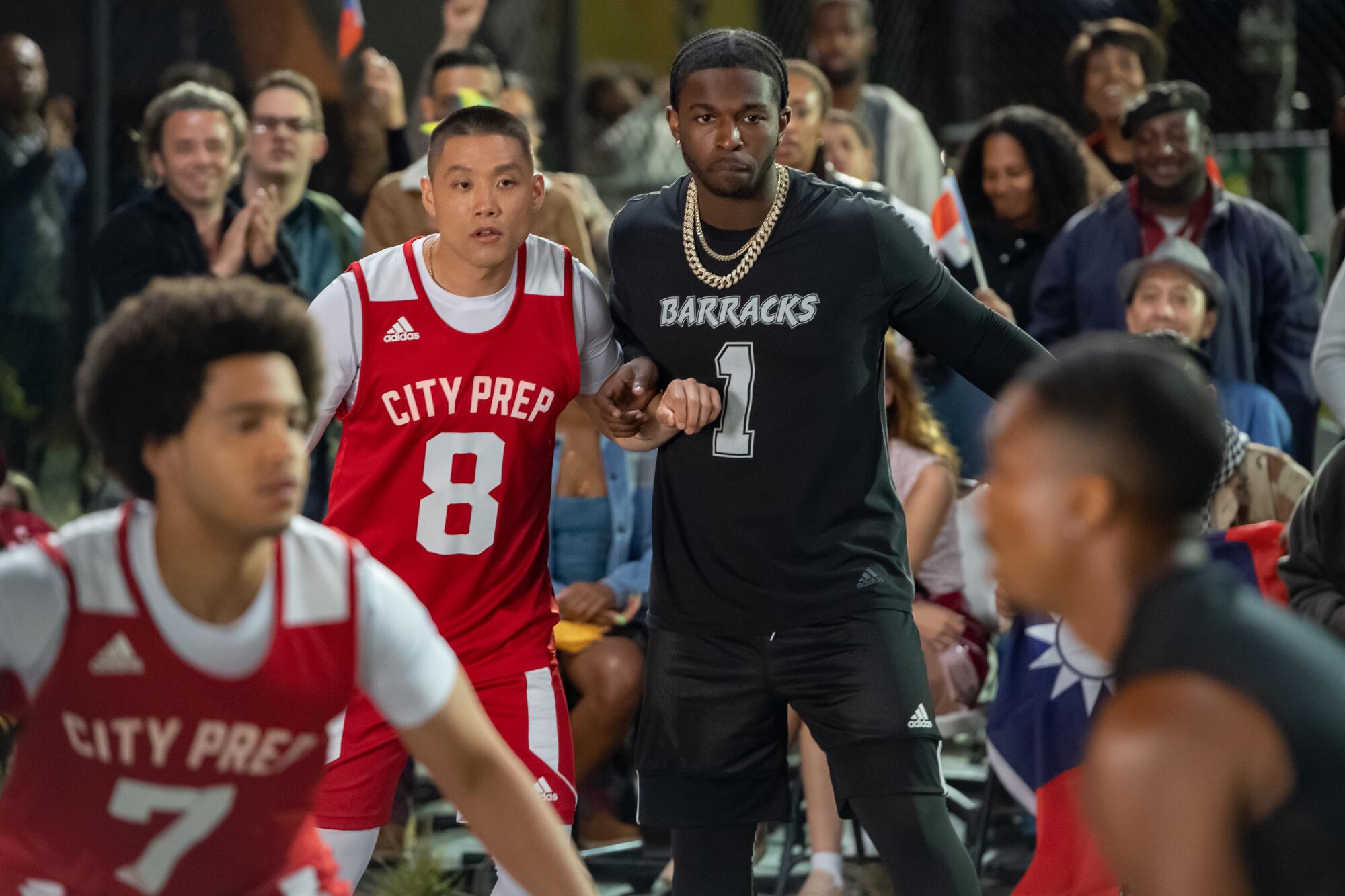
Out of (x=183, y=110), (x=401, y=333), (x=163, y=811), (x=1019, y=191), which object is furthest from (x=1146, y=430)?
(x=183, y=110)

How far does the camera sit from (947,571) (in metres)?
5.61

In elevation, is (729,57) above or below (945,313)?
above

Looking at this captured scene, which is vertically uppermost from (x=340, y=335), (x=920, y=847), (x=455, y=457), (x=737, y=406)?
(x=340, y=335)

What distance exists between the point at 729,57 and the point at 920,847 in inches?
61.5

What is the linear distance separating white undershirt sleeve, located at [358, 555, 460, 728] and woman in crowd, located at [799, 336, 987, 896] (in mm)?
2842

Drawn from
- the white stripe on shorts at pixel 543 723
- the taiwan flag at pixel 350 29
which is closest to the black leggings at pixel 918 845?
the white stripe on shorts at pixel 543 723

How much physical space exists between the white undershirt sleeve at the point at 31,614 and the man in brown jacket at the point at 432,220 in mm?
3505

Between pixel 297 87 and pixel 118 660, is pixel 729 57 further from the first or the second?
pixel 297 87

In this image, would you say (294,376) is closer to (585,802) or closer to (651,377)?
(651,377)

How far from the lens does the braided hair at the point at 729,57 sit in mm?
3545

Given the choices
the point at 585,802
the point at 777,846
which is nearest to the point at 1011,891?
the point at 777,846

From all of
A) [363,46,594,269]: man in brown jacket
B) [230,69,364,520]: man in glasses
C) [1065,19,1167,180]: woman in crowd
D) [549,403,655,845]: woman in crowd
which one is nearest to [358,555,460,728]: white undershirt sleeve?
[549,403,655,845]: woman in crowd

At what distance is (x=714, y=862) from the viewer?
3.65 metres

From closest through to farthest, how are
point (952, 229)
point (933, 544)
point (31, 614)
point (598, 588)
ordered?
point (31, 614), point (598, 588), point (933, 544), point (952, 229)
